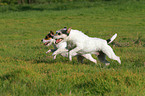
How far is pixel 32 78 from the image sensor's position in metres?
5.85

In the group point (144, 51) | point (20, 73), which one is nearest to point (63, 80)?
point (20, 73)

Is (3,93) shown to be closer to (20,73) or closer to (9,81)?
(9,81)

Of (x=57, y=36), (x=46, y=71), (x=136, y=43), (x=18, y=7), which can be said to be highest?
(x=57, y=36)

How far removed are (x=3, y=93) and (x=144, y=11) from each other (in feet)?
102

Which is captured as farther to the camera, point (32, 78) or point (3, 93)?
point (32, 78)

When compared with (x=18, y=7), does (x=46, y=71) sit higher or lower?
higher

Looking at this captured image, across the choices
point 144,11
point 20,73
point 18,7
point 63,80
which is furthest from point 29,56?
point 18,7

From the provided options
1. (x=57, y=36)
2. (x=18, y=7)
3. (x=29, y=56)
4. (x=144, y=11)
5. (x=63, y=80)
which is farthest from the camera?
(x=18, y=7)

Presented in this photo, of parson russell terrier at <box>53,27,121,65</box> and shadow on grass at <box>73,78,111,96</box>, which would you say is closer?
shadow on grass at <box>73,78,111,96</box>

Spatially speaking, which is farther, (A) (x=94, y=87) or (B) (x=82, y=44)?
(B) (x=82, y=44)

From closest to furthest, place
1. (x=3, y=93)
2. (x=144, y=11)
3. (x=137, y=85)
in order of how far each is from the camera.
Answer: (x=3, y=93) → (x=137, y=85) → (x=144, y=11)

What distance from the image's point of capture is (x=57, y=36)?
23.6ft

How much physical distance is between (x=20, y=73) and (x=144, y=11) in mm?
30054

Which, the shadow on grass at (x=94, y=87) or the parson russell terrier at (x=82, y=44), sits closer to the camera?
the shadow on grass at (x=94, y=87)
